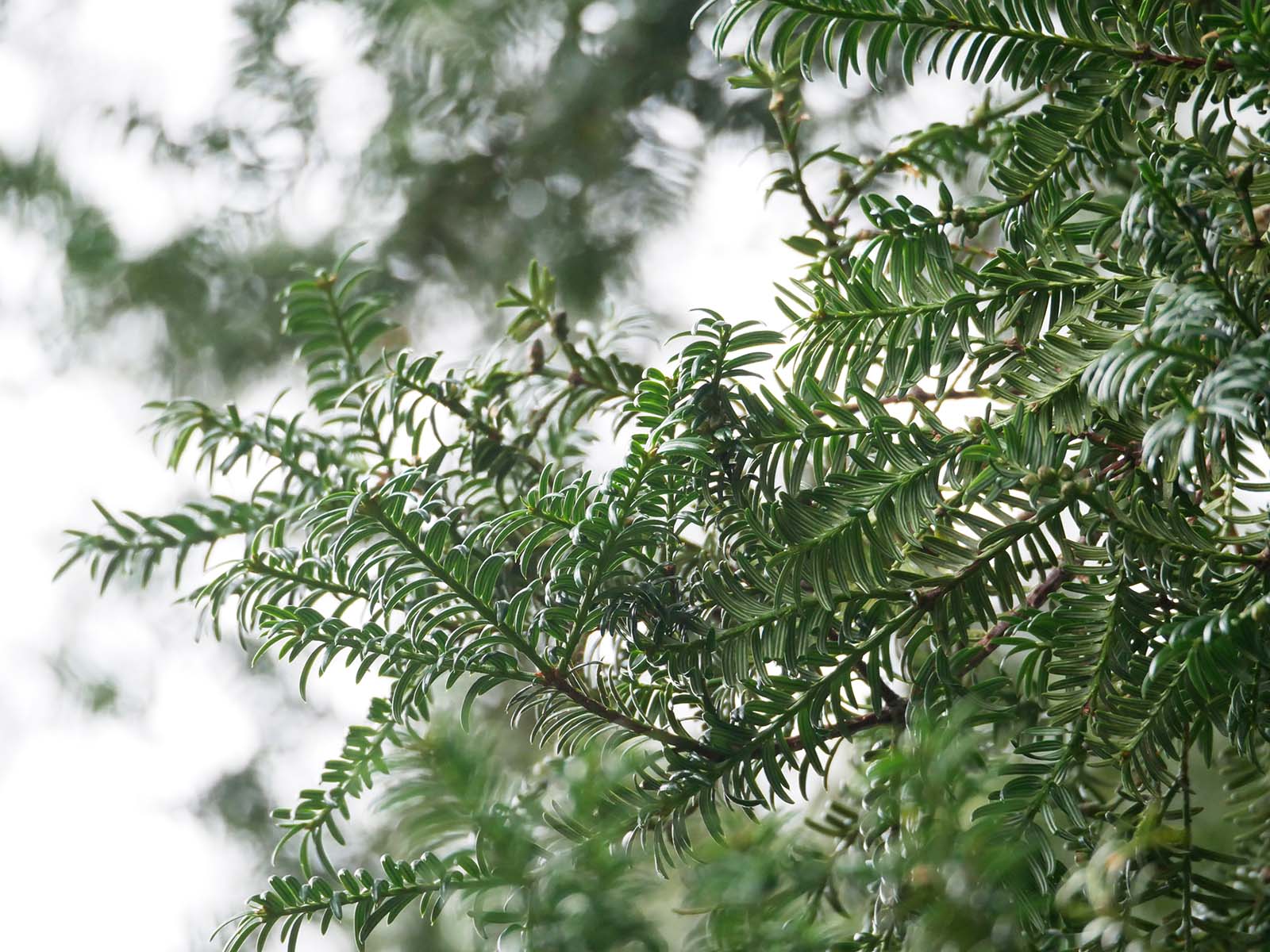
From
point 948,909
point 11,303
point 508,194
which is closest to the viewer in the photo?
point 948,909

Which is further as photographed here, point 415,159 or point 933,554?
point 415,159

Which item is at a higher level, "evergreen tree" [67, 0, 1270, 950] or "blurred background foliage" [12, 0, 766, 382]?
"blurred background foliage" [12, 0, 766, 382]

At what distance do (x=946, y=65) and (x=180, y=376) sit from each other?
34.7 inches

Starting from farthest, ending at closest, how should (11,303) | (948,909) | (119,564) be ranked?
(11,303) → (119,564) → (948,909)

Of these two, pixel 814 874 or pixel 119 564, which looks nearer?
pixel 814 874

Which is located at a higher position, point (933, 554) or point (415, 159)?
point (415, 159)

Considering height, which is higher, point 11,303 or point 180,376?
point 11,303

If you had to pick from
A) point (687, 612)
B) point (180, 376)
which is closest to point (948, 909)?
point (687, 612)

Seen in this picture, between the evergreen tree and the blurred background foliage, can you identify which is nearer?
the evergreen tree

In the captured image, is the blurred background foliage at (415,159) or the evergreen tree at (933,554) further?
the blurred background foliage at (415,159)

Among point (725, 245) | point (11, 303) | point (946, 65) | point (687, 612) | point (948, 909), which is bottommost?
point (948, 909)

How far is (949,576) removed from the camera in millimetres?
335

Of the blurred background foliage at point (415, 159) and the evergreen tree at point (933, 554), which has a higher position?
the blurred background foliage at point (415, 159)

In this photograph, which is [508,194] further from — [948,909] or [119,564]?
[948,909]
